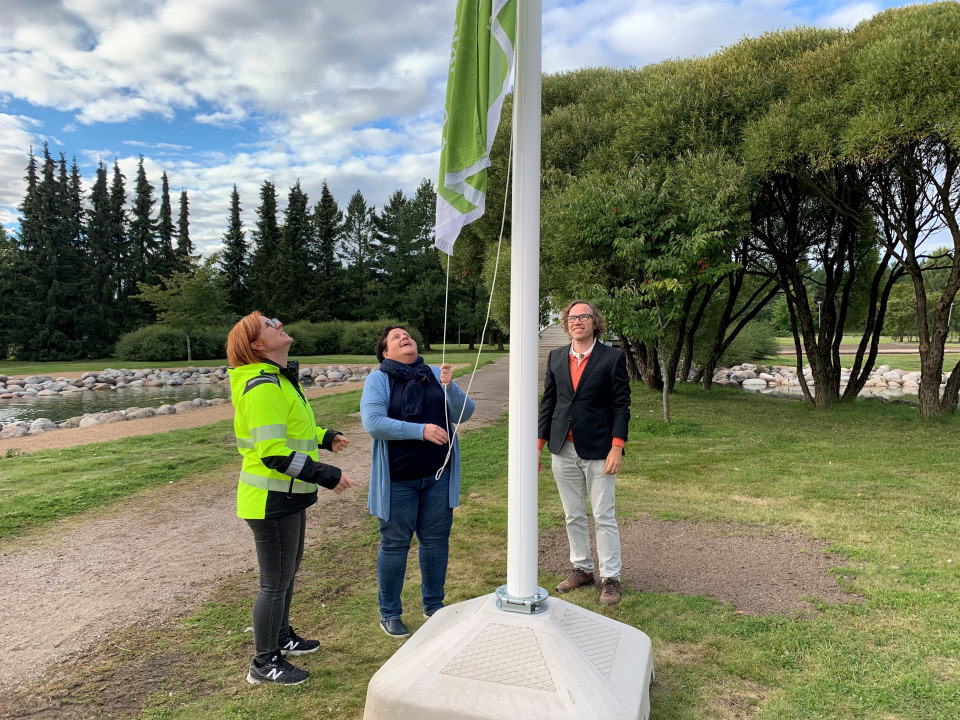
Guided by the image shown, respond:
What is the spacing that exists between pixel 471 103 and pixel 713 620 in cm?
315

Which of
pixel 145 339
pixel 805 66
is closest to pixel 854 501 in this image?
pixel 805 66

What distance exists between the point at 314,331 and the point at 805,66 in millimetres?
38054

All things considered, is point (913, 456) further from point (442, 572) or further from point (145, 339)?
point (145, 339)

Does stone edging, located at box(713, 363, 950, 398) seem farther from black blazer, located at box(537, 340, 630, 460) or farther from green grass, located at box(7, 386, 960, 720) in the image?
black blazer, located at box(537, 340, 630, 460)

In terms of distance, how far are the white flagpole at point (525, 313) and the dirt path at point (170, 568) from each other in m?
1.76

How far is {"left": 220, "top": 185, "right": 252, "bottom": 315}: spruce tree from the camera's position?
176 feet

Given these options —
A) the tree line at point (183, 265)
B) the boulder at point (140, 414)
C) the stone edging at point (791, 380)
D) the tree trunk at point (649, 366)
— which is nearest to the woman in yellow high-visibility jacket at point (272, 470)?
the boulder at point (140, 414)

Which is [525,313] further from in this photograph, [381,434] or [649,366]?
[649,366]

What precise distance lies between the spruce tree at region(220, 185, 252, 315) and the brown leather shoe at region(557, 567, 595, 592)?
54.0m

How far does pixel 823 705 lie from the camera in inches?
107

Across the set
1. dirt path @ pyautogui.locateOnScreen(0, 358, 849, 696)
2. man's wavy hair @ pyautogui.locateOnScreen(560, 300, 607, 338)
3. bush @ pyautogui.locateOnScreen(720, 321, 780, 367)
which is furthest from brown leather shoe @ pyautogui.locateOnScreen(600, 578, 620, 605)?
bush @ pyautogui.locateOnScreen(720, 321, 780, 367)

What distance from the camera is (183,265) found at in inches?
1791

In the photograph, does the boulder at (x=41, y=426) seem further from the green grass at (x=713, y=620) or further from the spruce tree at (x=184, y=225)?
the spruce tree at (x=184, y=225)

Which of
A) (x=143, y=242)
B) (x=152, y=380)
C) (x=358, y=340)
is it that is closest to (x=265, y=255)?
(x=143, y=242)
